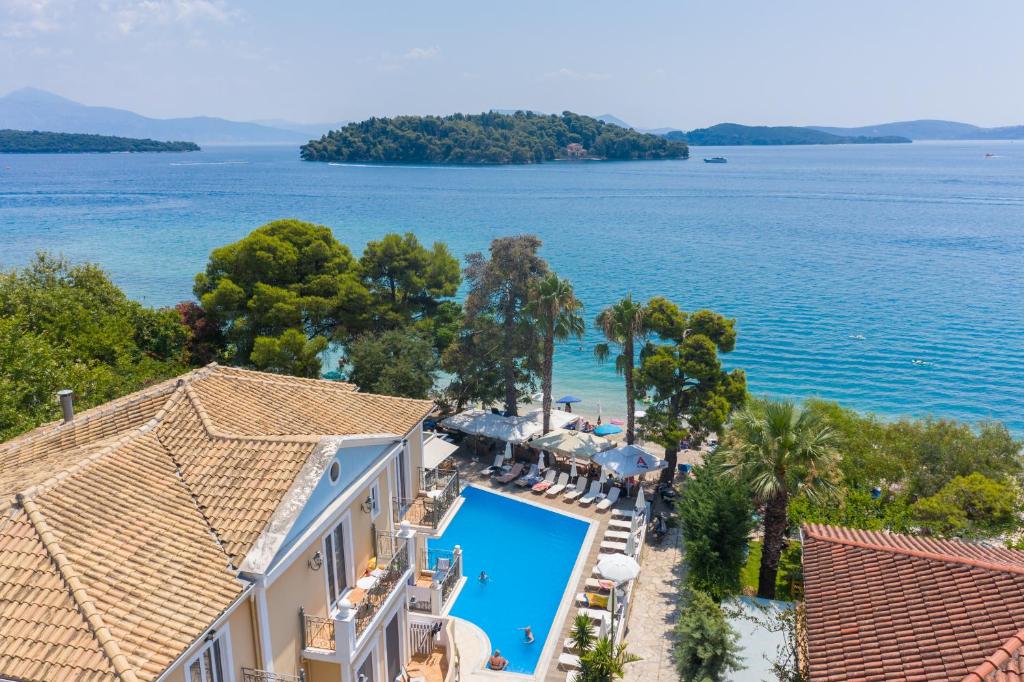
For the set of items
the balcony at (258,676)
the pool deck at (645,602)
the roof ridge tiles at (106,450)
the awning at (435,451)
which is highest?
the roof ridge tiles at (106,450)

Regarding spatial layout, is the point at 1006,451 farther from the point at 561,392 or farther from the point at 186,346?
the point at 186,346

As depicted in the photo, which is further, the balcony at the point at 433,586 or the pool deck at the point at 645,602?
the pool deck at the point at 645,602

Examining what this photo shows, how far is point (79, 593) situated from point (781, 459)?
53.7 ft

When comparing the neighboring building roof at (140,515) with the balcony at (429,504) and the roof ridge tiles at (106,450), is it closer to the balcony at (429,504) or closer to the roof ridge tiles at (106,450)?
the roof ridge tiles at (106,450)

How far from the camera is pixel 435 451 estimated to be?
2720 cm

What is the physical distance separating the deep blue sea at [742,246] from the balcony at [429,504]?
24.0 metres

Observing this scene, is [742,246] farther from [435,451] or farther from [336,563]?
[336,563]

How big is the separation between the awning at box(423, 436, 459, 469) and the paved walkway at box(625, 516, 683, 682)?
8.47 meters

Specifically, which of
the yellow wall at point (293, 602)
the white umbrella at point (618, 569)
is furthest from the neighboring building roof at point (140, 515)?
the white umbrella at point (618, 569)

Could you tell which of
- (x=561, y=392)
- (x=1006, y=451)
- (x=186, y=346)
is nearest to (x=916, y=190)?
(x=561, y=392)

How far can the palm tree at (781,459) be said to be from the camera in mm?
18656

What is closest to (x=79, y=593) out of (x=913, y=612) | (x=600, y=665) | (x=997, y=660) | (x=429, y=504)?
(x=429, y=504)

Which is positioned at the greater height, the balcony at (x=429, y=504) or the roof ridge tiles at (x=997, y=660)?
the roof ridge tiles at (x=997, y=660)

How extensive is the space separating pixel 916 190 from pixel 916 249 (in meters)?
71.1
